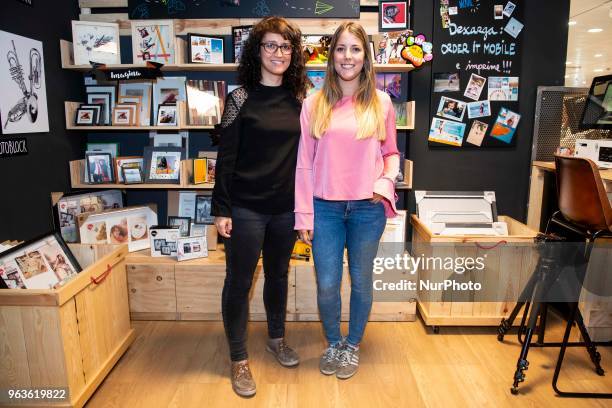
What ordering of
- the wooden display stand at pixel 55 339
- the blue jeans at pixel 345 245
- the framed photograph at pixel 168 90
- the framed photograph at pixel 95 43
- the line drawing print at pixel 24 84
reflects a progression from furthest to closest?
the framed photograph at pixel 168 90 → the framed photograph at pixel 95 43 → the line drawing print at pixel 24 84 → the blue jeans at pixel 345 245 → the wooden display stand at pixel 55 339

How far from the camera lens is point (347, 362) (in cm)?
211

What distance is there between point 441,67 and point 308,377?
2071mm

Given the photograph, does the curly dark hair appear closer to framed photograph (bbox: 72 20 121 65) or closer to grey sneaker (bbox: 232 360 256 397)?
grey sneaker (bbox: 232 360 256 397)

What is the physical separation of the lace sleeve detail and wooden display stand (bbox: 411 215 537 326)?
1.32 m

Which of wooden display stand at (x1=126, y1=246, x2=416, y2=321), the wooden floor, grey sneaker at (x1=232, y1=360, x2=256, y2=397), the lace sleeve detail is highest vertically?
the lace sleeve detail

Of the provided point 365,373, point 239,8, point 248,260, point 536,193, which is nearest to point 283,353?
point 365,373

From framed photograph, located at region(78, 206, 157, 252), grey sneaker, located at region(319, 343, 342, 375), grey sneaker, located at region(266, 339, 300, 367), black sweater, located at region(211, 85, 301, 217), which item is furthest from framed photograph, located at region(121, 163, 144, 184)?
grey sneaker, located at region(319, 343, 342, 375)

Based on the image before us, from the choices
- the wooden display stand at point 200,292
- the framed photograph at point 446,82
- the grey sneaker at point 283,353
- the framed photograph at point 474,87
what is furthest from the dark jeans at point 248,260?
the framed photograph at point 474,87

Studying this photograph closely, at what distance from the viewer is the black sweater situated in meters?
1.76

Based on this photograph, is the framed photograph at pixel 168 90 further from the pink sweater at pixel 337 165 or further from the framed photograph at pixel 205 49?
the pink sweater at pixel 337 165

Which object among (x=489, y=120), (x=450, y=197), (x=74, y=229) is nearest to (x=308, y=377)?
(x=450, y=197)

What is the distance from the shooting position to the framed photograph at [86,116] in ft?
9.01

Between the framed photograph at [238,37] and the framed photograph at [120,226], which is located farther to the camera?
the framed photograph at [238,37]

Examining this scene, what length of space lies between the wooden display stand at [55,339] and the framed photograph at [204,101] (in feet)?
3.78
